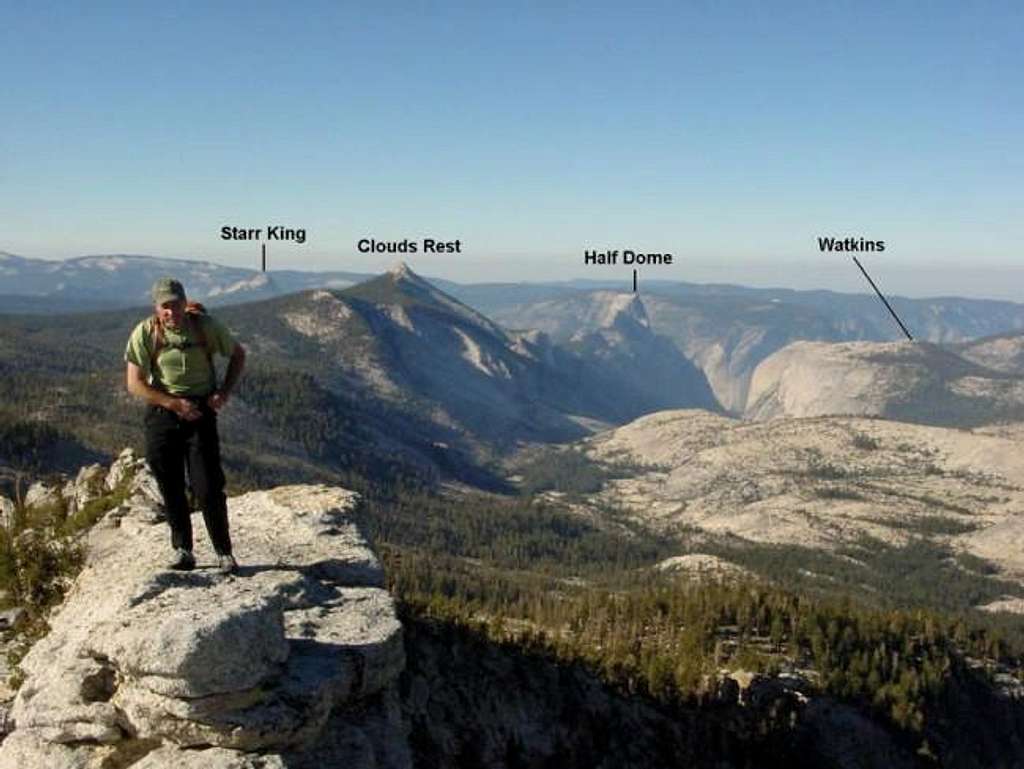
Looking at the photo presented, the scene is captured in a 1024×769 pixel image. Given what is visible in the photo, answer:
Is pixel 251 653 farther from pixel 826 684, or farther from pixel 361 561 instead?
pixel 826 684

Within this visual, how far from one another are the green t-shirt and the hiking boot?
16.0ft

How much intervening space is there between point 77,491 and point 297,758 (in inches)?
1193

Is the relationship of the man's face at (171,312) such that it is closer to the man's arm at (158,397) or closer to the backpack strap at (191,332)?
the backpack strap at (191,332)

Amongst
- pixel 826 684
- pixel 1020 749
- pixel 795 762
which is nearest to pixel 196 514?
pixel 795 762

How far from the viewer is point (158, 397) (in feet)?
75.9

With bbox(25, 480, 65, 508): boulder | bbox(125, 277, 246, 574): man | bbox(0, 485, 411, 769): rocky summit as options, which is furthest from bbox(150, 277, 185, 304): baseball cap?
bbox(25, 480, 65, 508): boulder

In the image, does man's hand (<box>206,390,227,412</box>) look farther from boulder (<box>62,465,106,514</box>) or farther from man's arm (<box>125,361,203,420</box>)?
boulder (<box>62,465,106,514</box>)

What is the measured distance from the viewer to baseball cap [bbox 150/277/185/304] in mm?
22559

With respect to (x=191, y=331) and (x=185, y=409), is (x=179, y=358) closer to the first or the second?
(x=191, y=331)

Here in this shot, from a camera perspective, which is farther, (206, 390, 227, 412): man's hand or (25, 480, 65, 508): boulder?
(25, 480, 65, 508): boulder

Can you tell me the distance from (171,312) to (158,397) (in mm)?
2330

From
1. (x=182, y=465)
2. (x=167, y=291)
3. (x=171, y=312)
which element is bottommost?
(x=182, y=465)

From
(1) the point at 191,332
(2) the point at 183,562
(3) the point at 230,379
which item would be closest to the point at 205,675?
(2) the point at 183,562

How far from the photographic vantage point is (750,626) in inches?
6127
